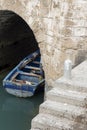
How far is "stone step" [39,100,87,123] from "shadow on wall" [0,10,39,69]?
4.95m

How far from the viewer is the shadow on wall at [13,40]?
358 inches

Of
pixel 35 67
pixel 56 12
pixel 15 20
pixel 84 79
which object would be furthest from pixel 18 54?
pixel 84 79


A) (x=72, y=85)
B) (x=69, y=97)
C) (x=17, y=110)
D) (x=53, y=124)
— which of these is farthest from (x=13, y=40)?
(x=53, y=124)

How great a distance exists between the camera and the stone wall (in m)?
5.52

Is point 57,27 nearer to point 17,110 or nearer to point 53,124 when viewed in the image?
point 17,110

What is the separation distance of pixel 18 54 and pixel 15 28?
873 millimetres

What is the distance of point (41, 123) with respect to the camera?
A: 3551mm

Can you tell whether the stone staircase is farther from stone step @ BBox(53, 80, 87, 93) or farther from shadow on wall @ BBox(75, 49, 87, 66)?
shadow on wall @ BBox(75, 49, 87, 66)

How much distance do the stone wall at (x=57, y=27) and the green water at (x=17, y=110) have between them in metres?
1.03

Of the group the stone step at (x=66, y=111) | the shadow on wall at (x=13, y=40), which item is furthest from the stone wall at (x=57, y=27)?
the shadow on wall at (x=13, y=40)

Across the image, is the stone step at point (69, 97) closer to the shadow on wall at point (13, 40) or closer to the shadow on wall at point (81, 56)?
→ the shadow on wall at point (81, 56)

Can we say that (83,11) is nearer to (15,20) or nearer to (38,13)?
(38,13)

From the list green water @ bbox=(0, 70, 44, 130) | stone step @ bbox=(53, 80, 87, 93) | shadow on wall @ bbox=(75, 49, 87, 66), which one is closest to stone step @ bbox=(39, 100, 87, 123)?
stone step @ bbox=(53, 80, 87, 93)

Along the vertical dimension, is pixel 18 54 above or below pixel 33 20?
below
